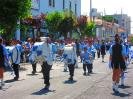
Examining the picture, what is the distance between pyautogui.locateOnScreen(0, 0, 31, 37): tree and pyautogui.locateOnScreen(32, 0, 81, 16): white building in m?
14.4

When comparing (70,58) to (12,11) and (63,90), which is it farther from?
(12,11)

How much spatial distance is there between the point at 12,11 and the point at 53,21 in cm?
1795

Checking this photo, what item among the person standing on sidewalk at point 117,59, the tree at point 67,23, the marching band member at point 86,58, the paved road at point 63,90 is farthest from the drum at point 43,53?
the tree at point 67,23

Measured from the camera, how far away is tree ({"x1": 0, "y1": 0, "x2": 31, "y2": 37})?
28.0 m

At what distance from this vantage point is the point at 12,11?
2823 centimetres

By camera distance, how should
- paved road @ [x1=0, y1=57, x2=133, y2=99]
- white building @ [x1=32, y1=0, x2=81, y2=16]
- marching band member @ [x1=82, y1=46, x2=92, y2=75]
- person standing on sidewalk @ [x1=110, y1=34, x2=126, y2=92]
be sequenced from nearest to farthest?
paved road @ [x1=0, y1=57, x2=133, y2=99], person standing on sidewalk @ [x1=110, y1=34, x2=126, y2=92], marching band member @ [x1=82, y1=46, x2=92, y2=75], white building @ [x1=32, y1=0, x2=81, y2=16]

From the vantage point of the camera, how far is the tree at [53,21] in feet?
149

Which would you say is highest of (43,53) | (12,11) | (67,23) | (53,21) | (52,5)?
(52,5)

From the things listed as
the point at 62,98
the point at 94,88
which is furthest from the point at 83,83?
the point at 62,98

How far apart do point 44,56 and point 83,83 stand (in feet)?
9.57

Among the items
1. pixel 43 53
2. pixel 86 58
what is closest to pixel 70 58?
pixel 86 58

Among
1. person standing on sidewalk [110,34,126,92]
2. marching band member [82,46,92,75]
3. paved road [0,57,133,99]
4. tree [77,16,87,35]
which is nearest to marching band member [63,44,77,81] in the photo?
paved road [0,57,133,99]

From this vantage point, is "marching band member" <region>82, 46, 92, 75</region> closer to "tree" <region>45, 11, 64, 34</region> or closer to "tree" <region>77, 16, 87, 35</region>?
"tree" <region>45, 11, 64, 34</region>

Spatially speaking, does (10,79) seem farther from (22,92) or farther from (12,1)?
(12,1)
